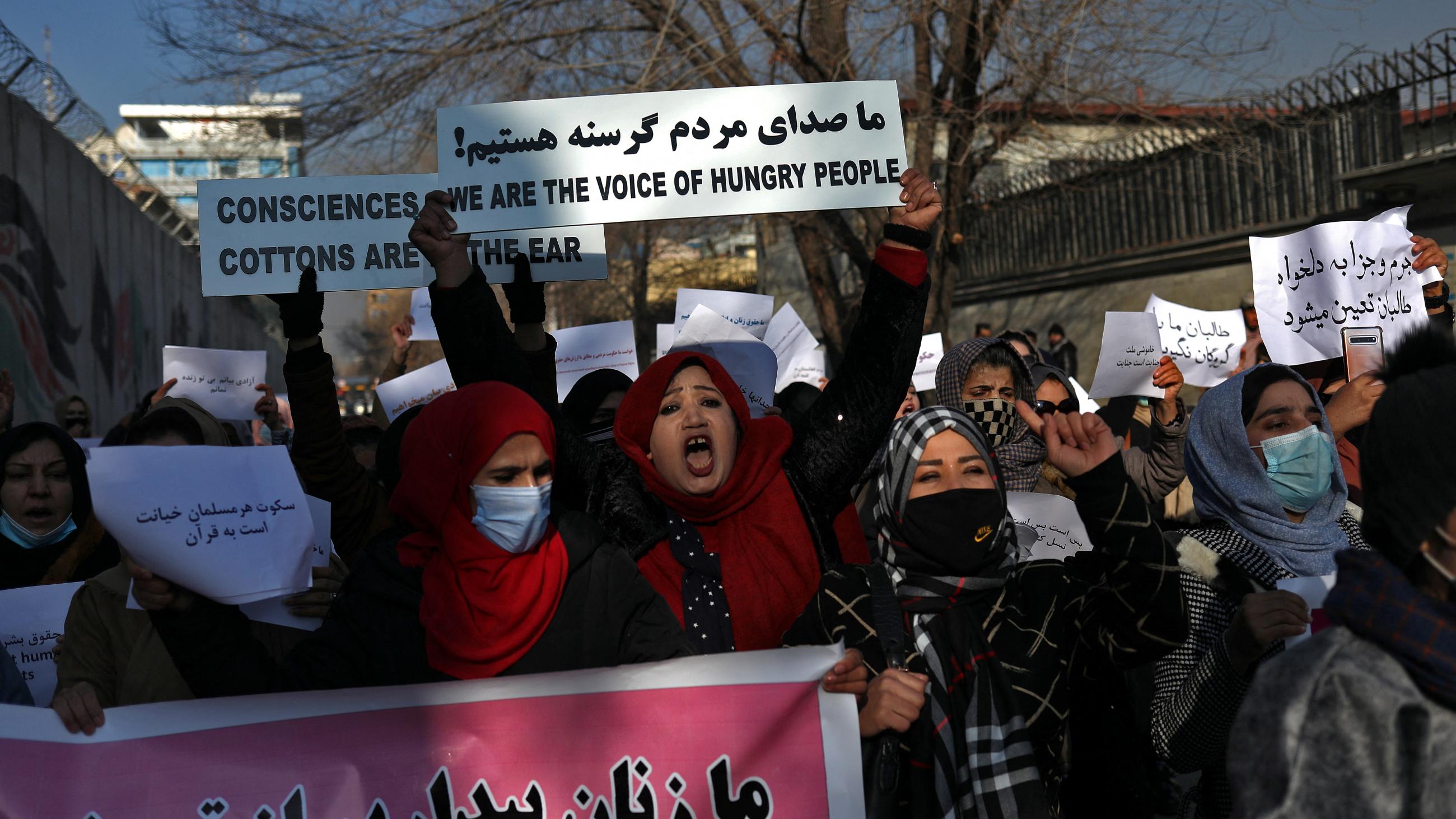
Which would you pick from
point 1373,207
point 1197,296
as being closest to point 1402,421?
point 1373,207

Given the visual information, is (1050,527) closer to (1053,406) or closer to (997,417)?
(997,417)

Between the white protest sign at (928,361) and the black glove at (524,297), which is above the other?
the black glove at (524,297)

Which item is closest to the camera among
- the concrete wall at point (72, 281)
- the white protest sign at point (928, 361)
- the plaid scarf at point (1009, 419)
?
the plaid scarf at point (1009, 419)

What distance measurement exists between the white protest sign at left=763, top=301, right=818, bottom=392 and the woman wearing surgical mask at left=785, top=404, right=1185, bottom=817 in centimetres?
448

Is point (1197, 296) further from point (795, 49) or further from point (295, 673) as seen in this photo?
point (295, 673)

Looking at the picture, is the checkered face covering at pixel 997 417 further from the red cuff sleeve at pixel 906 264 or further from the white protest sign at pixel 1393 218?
the white protest sign at pixel 1393 218

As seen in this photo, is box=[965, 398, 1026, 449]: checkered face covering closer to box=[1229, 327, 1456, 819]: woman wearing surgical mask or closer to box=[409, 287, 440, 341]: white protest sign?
box=[1229, 327, 1456, 819]: woman wearing surgical mask

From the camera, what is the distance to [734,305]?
6.57 meters

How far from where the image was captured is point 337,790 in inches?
95.2

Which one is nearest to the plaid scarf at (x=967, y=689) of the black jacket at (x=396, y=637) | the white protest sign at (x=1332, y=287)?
the black jacket at (x=396, y=637)

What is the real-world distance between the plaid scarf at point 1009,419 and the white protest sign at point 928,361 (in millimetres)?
3381

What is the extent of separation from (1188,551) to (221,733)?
6.95 feet

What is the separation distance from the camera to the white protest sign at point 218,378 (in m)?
7.22

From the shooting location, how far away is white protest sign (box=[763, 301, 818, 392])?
277 inches
